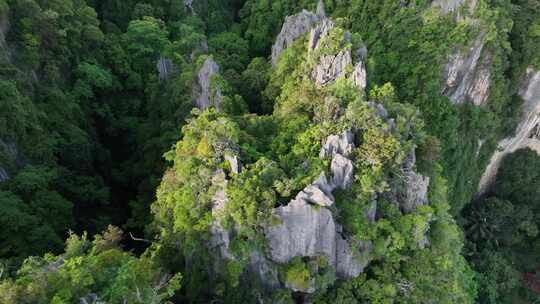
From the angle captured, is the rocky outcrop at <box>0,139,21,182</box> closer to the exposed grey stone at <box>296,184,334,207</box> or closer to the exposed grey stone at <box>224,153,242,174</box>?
the exposed grey stone at <box>224,153,242,174</box>

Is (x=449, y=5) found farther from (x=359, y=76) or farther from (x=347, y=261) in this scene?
(x=347, y=261)

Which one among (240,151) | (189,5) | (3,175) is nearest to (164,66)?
(189,5)

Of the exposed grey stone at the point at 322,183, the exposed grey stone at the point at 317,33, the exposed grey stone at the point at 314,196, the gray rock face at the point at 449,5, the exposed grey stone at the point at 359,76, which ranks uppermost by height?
the gray rock face at the point at 449,5

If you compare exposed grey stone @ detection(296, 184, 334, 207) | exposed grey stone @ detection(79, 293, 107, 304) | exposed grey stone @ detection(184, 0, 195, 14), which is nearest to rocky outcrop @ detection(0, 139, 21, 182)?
exposed grey stone @ detection(79, 293, 107, 304)

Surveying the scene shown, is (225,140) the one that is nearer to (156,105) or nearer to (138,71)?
(156,105)

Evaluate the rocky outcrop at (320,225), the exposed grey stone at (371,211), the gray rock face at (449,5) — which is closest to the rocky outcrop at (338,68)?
the rocky outcrop at (320,225)

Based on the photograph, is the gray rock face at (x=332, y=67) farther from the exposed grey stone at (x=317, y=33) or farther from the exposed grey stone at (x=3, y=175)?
the exposed grey stone at (x=3, y=175)
